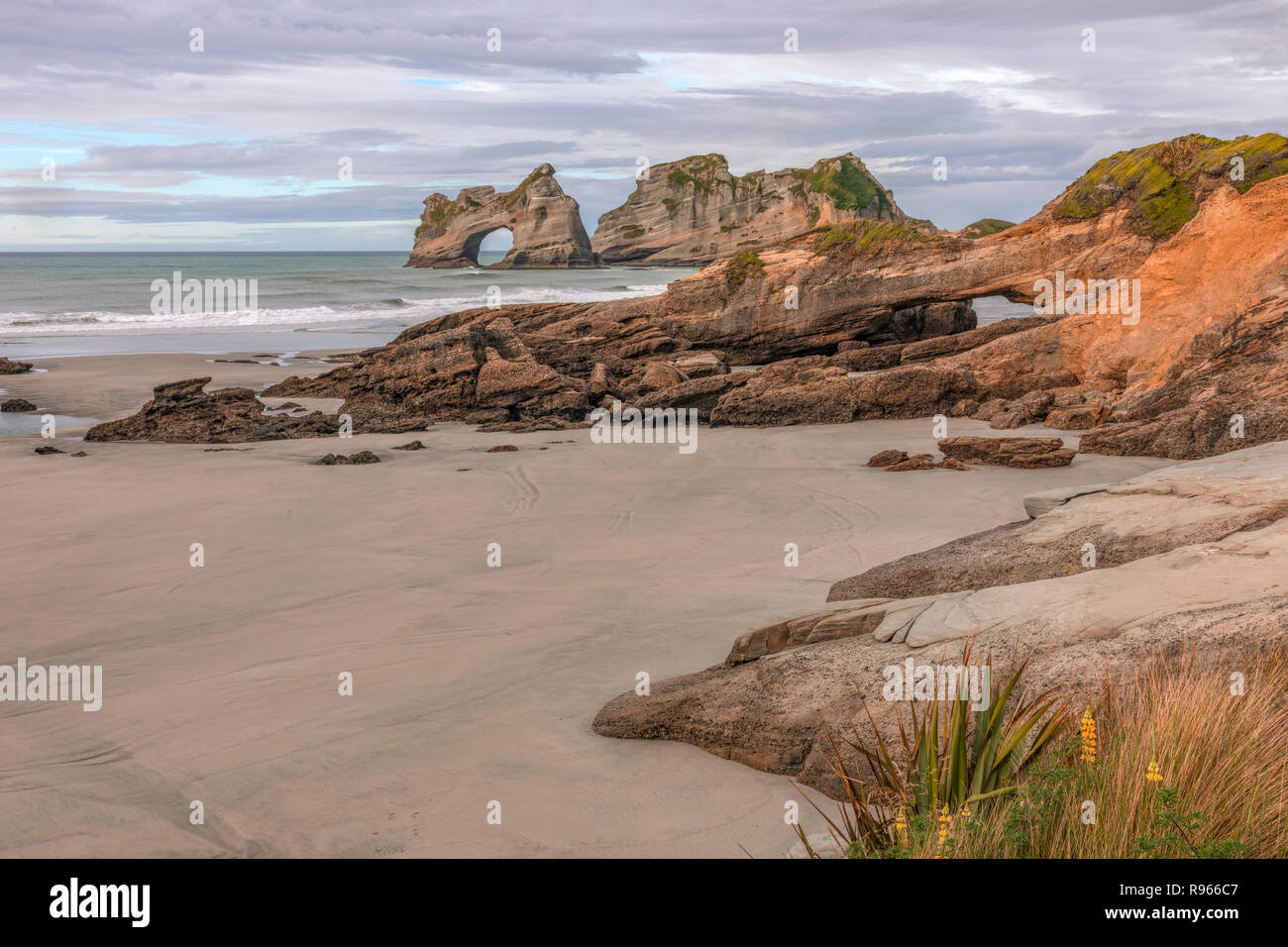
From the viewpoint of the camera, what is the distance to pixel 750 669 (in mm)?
5855

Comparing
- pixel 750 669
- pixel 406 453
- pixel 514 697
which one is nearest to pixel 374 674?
pixel 514 697

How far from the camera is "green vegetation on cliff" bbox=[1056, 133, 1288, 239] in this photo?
1647 centimetres

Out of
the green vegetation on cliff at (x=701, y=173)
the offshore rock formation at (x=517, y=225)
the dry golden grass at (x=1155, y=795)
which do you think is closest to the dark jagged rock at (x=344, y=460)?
the dry golden grass at (x=1155, y=795)

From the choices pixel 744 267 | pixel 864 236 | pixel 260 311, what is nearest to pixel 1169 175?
pixel 864 236

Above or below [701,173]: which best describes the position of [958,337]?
below

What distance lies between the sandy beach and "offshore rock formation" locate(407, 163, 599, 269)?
93912 mm

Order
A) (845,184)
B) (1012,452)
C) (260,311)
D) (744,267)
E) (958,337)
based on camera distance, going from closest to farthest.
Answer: (1012,452)
(958,337)
(744,267)
(260,311)
(845,184)

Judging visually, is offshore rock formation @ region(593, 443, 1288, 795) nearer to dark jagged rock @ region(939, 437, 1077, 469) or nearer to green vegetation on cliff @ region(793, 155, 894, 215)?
dark jagged rock @ region(939, 437, 1077, 469)

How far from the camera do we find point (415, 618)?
8188 millimetres

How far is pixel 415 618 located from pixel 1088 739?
18.3ft

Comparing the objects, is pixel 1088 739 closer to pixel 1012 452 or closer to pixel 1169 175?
pixel 1012 452

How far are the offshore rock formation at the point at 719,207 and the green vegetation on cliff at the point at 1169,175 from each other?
87.2 meters

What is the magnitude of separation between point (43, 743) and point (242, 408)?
13.5 meters

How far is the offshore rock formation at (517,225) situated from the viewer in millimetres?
106562
